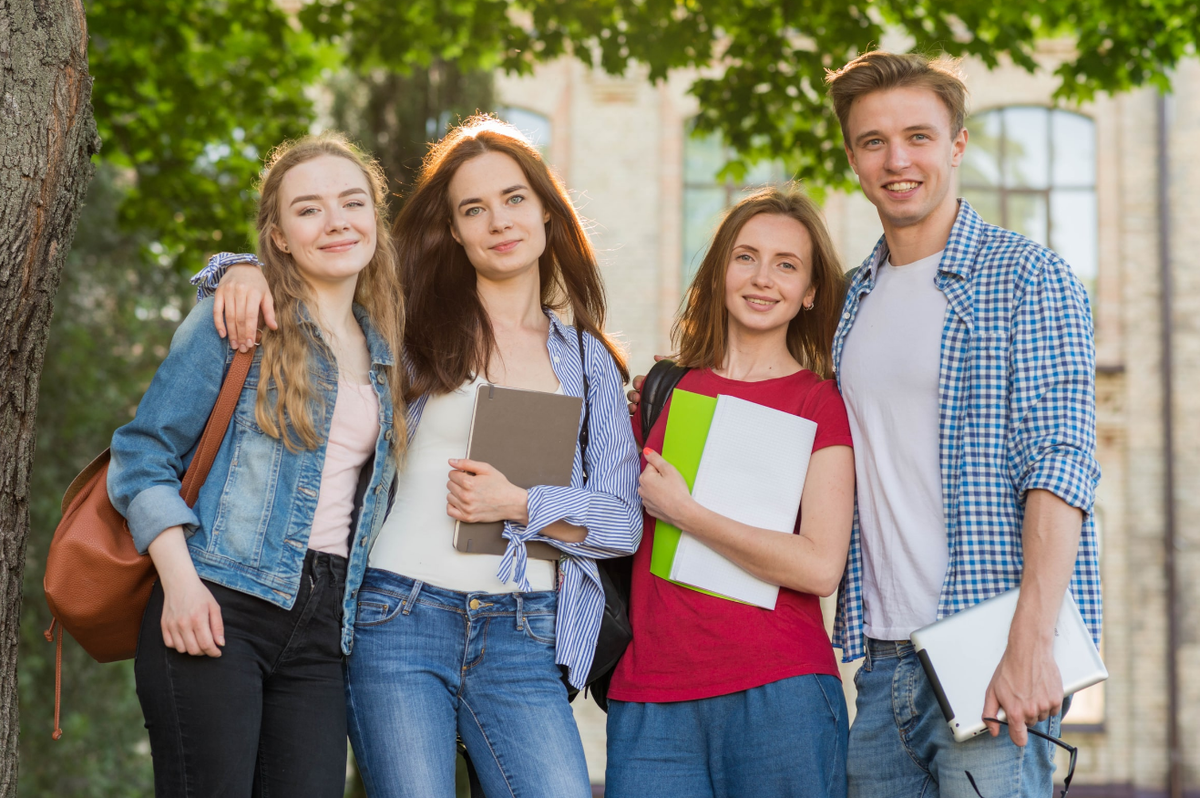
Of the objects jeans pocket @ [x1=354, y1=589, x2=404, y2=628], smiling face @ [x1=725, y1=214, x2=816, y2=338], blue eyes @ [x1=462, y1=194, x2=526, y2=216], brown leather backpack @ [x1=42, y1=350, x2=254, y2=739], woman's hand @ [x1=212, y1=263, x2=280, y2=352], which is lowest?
jeans pocket @ [x1=354, y1=589, x2=404, y2=628]

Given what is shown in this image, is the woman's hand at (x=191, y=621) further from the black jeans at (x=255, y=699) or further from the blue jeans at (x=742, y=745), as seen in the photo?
the blue jeans at (x=742, y=745)

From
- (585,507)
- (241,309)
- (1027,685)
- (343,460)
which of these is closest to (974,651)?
(1027,685)

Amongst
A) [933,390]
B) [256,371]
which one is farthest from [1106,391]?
[256,371]

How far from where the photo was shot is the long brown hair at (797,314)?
10.4 ft

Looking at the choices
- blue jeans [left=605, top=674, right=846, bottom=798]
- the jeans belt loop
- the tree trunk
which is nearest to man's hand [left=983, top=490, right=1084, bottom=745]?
blue jeans [left=605, top=674, right=846, bottom=798]

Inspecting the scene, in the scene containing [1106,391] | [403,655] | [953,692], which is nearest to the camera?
[953,692]

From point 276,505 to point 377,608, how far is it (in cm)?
37

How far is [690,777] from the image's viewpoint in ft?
9.02

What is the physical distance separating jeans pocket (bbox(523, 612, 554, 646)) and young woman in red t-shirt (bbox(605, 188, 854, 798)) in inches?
9.7

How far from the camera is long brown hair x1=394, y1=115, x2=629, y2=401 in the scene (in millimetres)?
3008

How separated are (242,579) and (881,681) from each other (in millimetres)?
1555

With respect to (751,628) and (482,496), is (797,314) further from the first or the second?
(482,496)

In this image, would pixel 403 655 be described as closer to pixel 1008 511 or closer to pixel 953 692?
pixel 953 692

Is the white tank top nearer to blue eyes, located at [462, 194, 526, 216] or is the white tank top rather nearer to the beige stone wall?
blue eyes, located at [462, 194, 526, 216]
